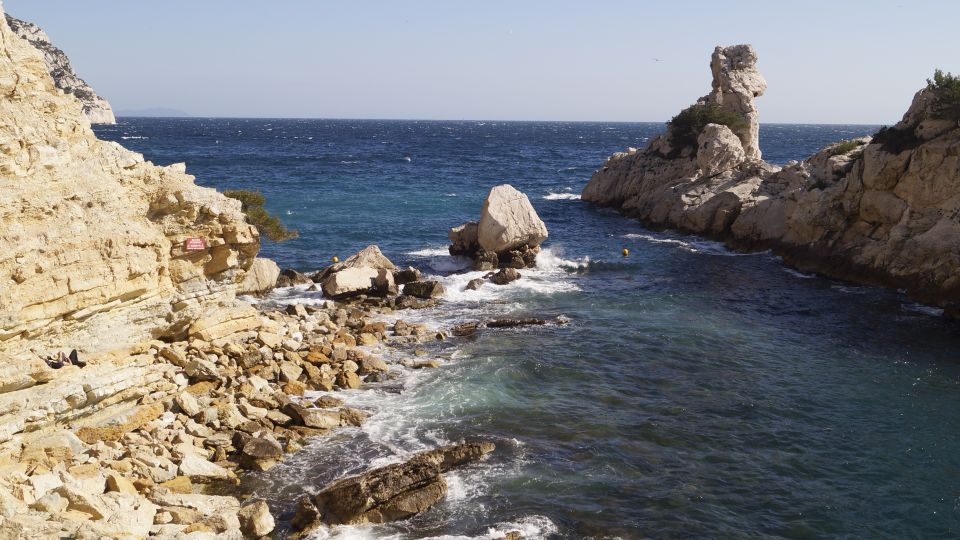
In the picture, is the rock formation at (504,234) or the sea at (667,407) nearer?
the sea at (667,407)

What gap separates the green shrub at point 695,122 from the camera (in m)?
57.7

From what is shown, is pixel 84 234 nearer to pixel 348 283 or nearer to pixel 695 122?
pixel 348 283

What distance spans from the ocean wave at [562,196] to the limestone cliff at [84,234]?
5123 cm

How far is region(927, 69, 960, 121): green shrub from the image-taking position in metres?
35.1

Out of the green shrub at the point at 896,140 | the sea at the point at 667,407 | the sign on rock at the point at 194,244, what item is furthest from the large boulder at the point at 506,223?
the sign on rock at the point at 194,244

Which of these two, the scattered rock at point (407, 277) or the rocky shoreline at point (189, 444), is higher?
the scattered rock at point (407, 277)

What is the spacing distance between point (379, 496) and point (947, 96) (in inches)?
1410

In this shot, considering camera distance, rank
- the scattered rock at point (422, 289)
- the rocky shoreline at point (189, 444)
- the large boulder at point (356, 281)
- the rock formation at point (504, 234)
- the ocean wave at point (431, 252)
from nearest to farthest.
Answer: the rocky shoreline at point (189, 444), the large boulder at point (356, 281), the scattered rock at point (422, 289), the rock formation at point (504, 234), the ocean wave at point (431, 252)

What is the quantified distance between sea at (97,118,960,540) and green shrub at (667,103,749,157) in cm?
1774

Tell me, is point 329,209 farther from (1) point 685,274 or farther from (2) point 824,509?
(2) point 824,509

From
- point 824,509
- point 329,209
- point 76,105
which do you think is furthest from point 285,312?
point 329,209

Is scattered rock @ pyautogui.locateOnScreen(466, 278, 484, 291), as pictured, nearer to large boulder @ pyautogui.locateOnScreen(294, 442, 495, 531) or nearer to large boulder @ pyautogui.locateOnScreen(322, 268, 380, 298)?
large boulder @ pyautogui.locateOnScreen(322, 268, 380, 298)

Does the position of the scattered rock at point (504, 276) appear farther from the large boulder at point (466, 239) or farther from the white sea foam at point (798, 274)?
the white sea foam at point (798, 274)

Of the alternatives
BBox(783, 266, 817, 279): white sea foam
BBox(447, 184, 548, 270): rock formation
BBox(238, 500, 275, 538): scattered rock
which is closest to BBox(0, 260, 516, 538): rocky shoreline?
BBox(238, 500, 275, 538): scattered rock
